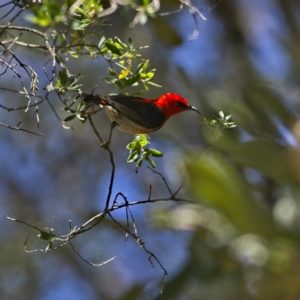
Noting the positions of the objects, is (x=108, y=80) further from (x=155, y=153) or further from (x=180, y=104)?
(x=180, y=104)

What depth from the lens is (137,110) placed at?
152 cm

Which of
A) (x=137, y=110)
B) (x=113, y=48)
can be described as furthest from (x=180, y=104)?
(x=113, y=48)

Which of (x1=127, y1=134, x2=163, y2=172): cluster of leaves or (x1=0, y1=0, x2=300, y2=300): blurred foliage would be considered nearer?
(x1=0, y1=0, x2=300, y2=300): blurred foliage

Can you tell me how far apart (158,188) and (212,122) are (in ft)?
5.78

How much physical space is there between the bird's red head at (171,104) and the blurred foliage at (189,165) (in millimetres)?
69

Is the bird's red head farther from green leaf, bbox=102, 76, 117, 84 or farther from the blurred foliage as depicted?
green leaf, bbox=102, 76, 117, 84

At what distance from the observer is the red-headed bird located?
1329mm

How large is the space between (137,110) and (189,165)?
51 centimetres

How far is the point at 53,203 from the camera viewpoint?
3086 millimetres

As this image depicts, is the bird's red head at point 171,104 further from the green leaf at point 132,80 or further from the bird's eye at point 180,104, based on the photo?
the green leaf at point 132,80

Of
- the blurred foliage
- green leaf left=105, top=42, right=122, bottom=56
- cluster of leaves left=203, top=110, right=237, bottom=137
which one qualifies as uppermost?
green leaf left=105, top=42, right=122, bottom=56

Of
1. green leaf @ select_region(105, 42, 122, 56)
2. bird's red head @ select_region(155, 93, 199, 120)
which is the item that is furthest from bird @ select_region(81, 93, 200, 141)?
green leaf @ select_region(105, 42, 122, 56)

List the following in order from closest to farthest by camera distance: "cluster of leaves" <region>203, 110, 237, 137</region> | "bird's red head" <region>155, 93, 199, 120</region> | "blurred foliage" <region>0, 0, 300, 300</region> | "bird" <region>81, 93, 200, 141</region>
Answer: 1. "blurred foliage" <region>0, 0, 300, 300</region>
2. "cluster of leaves" <region>203, 110, 237, 137</region>
3. "bird" <region>81, 93, 200, 141</region>
4. "bird's red head" <region>155, 93, 199, 120</region>

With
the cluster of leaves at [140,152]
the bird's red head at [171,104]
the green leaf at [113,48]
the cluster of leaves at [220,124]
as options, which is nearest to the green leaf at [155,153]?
the cluster of leaves at [140,152]
